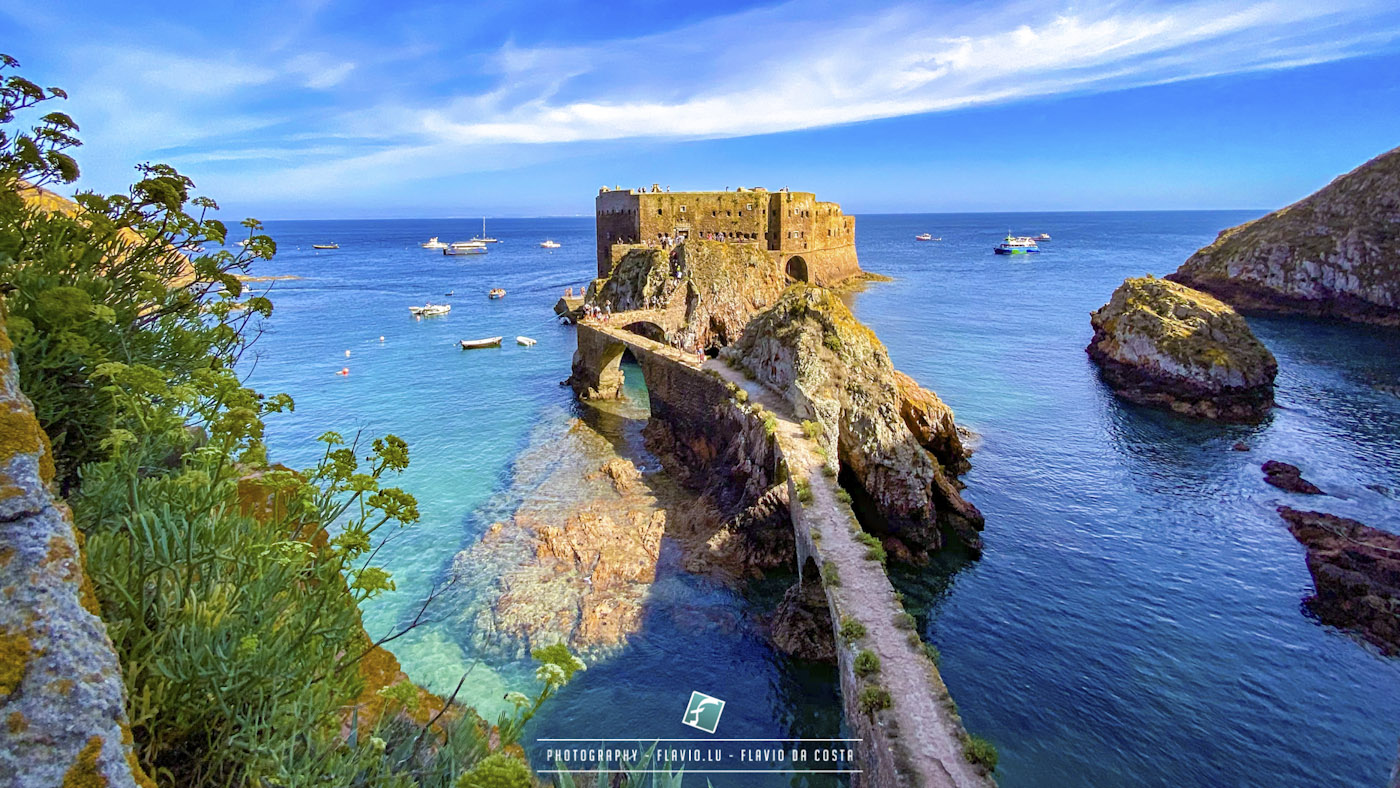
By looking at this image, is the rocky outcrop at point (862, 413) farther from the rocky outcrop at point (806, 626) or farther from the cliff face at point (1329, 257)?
the cliff face at point (1329, 257)

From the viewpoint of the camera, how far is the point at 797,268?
83.4 meters

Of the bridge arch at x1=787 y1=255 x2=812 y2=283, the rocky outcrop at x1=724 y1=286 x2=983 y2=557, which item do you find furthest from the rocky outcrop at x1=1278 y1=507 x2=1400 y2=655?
the bridge arch at x1=787 y1=255 x2=812 y2=283

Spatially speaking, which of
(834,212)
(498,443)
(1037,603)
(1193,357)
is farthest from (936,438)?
(834,212)

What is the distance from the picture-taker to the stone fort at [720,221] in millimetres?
67625

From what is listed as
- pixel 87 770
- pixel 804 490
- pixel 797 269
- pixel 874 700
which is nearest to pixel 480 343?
pixel 797 269

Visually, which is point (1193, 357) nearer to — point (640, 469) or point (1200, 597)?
point (1200, 597)

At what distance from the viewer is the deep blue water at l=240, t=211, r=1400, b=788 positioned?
54.7ft

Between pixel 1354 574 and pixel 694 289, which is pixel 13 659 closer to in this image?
pixel 1354 574

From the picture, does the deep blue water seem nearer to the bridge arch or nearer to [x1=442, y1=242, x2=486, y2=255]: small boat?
the bridge arch

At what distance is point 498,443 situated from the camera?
117 feet

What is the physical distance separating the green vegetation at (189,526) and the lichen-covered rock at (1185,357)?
46218mm

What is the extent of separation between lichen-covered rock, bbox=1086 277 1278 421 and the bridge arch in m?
36.7

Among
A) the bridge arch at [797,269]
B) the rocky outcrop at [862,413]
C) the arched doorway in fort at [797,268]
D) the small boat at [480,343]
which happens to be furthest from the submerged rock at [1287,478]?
the arched doorway in fort at [797,268]

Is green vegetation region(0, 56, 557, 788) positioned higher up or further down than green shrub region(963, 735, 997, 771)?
higher up
